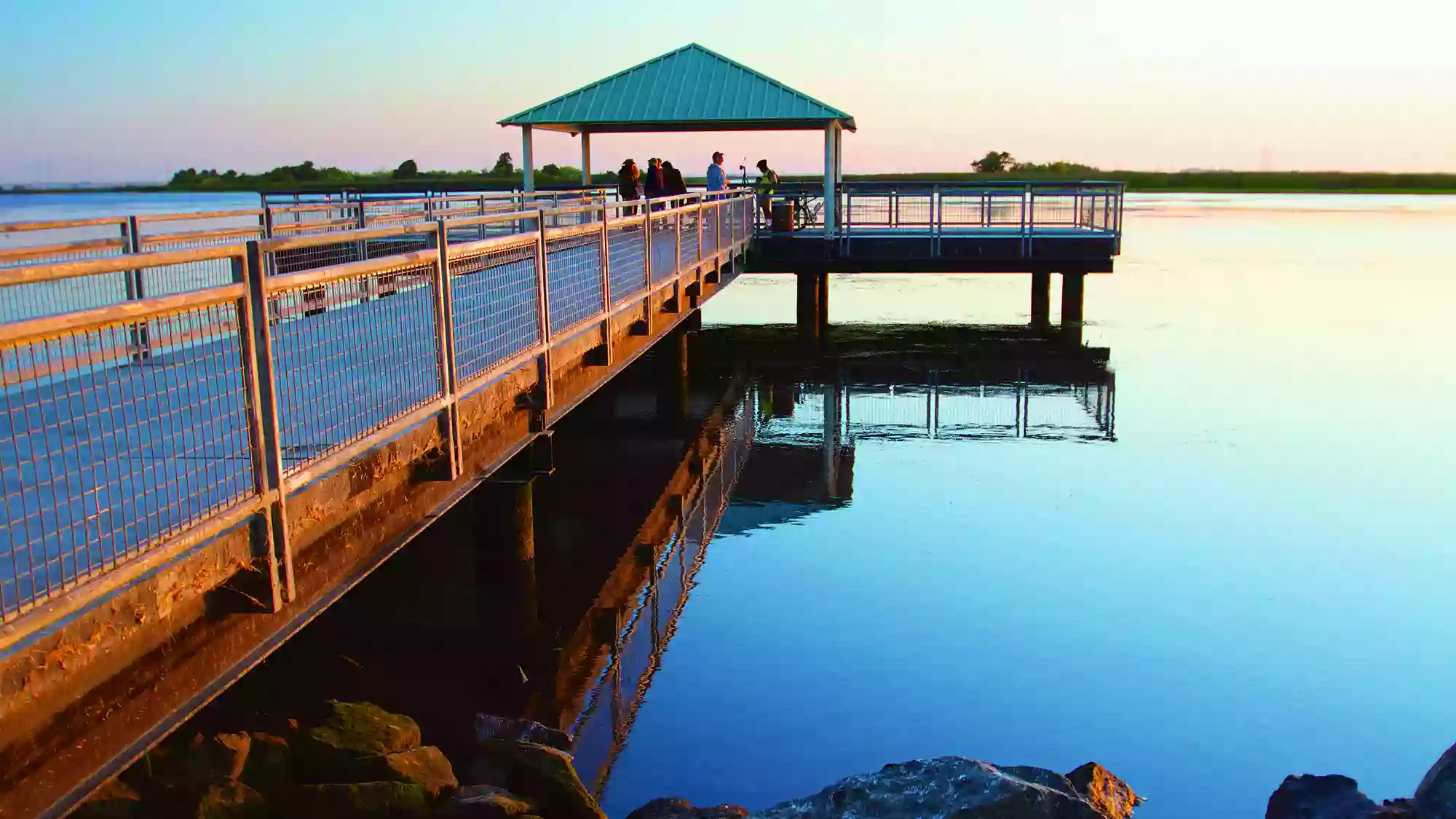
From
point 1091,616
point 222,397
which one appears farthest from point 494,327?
point 1091,616

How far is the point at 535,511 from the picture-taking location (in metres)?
13.6

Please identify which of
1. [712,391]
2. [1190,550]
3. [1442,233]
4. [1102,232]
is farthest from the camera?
[1442,233]

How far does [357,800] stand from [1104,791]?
13.5 ft

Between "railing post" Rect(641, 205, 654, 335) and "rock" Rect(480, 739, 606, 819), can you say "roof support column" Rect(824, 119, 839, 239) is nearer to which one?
"railing post" Rect(641, 205, 654, 335)

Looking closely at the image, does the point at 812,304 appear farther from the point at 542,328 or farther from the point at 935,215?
the point at 542,328

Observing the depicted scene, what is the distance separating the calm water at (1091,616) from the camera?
8.45 meters

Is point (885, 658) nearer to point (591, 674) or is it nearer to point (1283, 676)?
point (591, 674)

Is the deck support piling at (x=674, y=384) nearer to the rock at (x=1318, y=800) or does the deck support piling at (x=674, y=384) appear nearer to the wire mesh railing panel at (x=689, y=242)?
the wire mesh railing panel at (x=689, y=242)

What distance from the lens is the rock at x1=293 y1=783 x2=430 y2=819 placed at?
625cm

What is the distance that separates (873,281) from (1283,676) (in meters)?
38.0

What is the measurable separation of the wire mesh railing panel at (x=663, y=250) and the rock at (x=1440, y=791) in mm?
9319

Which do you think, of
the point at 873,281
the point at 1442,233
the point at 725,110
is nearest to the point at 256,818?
the point at 725,110

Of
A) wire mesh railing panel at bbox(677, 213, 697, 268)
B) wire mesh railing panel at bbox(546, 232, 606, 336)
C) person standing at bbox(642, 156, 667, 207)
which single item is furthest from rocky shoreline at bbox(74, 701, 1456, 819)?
person standing at bbox(642, 156, 667, 207)

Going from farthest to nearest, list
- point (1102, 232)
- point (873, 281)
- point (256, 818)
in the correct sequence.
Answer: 1. point (873, 281)
2. point (1102, 232)
3. point (256, 818)
